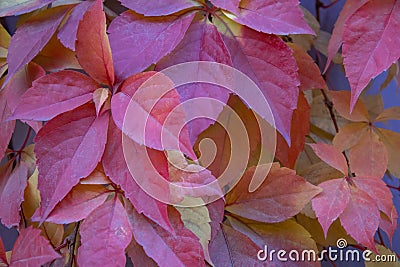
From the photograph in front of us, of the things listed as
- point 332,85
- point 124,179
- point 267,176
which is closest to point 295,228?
point 267,176

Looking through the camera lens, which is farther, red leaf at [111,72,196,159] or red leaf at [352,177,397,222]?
red leaf at [352,177,397,222]

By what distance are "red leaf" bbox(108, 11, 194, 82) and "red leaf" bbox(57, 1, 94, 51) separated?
0.03 m

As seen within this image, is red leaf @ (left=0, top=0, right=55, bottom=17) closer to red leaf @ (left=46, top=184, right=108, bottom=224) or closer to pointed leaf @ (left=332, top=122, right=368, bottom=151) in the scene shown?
red leaf @ (left=46, top=184, right=108, bottom=224)

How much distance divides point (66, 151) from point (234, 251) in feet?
0.47

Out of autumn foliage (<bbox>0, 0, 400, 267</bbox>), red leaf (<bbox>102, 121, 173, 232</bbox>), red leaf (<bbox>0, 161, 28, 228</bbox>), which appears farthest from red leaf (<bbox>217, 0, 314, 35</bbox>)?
red leaf (<bbox>0, 161, 28, 228</bbox>)

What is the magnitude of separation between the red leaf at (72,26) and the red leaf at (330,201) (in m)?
0.21

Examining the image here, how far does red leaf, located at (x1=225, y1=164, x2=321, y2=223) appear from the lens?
1.10 ft

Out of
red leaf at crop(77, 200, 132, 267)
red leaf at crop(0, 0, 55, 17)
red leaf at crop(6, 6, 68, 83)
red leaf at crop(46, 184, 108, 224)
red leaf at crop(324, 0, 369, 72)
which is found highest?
red leaf at crop(0, 0, 55, 17)

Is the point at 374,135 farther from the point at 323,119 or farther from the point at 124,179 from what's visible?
the point at 124,179

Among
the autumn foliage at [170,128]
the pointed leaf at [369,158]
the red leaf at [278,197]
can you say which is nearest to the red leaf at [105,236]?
the autumn foliage at [170,128]

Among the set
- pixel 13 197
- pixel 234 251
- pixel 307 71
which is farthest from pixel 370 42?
pixel 13 197

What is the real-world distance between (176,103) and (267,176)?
0.39 ft

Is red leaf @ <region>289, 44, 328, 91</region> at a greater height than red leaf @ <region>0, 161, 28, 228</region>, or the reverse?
red leaf @ <region>289, 44, 328, 91</region>

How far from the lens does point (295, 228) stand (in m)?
0.35
